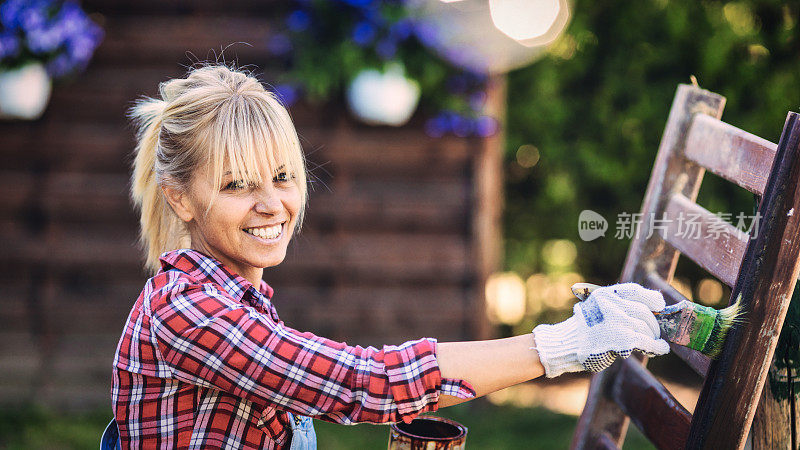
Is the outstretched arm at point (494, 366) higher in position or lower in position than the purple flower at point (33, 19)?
lower

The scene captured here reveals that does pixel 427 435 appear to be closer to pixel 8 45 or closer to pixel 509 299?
pixel 8 45

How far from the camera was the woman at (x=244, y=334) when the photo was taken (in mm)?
1194

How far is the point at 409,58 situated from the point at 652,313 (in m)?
2.77

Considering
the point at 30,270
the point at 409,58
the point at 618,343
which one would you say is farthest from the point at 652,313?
the point at 30,270

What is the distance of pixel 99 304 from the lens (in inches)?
159

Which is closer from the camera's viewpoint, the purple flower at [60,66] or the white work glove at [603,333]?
the white work glove at [603,333]

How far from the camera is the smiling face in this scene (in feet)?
4.67

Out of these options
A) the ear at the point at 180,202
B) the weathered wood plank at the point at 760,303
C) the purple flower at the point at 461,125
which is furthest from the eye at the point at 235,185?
the purple flower at the point at 461,125

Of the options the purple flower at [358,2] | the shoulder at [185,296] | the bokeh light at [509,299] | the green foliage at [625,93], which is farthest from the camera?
the bokeh light at [509,299]

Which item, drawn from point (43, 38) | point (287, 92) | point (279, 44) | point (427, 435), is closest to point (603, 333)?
point (427, 435)

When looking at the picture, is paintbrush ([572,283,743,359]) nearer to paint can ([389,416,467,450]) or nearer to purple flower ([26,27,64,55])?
paint can ([389,416,467,450])

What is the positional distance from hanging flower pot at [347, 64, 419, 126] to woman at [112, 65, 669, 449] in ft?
7.10

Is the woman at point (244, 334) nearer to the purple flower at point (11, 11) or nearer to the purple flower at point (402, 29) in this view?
the purple flower at point (402, 29)

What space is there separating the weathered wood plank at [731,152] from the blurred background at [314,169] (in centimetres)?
232
